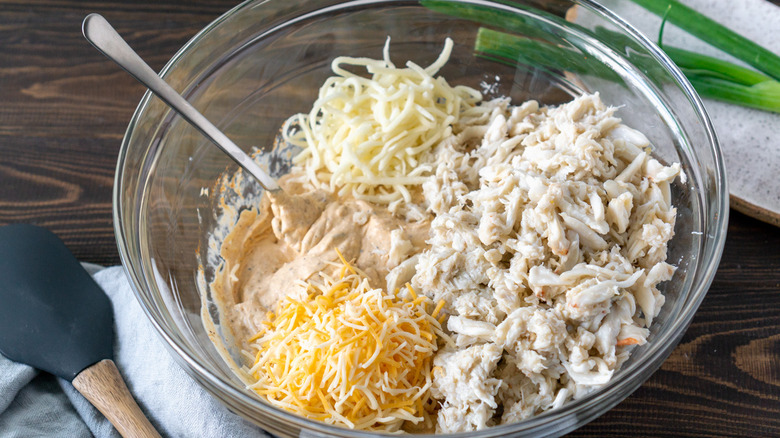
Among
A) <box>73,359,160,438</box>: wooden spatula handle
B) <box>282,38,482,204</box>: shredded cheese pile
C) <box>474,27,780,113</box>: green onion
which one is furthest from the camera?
<box>474,27,780,113</box>: green onion

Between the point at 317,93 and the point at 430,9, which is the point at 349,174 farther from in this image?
the point at 430,9

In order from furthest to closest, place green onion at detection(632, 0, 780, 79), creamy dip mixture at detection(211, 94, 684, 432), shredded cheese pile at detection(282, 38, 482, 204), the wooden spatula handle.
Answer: green onion at detection(632, 0, 780, 79), shredded cheese pile at detection(282, 38, 482, 204), the wooden spatula handle, creamy dip mixture at detection(211, 94, 684, 432)

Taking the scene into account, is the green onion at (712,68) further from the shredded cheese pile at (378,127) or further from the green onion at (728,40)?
the shredded cheese pile at (378,127)

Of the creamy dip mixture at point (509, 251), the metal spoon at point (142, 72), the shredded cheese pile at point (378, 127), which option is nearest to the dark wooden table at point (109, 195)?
the creamy dip mixture at point (509, 251)

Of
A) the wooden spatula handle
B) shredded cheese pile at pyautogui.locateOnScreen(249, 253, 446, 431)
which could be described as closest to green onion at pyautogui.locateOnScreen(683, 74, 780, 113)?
shredded cheese pile at pyautogui.locateOnScreen(249, 253, 446, 431)

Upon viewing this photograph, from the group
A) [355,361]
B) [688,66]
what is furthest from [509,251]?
[688,66]

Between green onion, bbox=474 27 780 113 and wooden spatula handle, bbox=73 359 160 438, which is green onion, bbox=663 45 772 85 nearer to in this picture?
green onion, bbox=474 27 780 113

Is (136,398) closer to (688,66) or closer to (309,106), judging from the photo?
(309,106)

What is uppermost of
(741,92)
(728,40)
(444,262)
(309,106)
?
(728,40)
